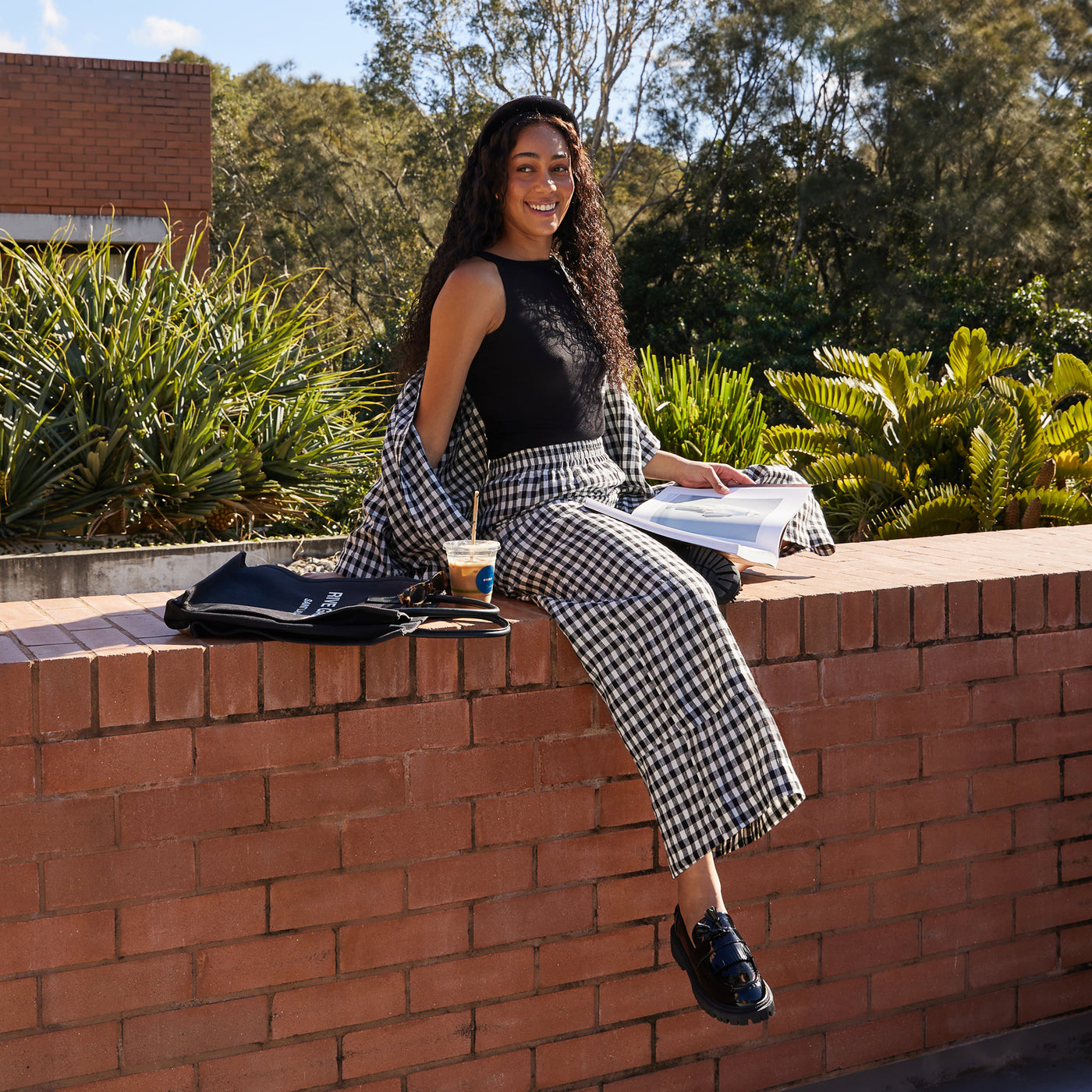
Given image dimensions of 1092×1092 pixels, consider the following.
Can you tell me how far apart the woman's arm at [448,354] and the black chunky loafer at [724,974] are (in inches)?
42.4

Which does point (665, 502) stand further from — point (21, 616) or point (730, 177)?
point (730, 177)

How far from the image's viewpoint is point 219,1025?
2.07 meters

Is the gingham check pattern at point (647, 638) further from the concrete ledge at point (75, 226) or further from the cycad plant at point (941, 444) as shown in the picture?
the concrete ledge at point (75, 226)

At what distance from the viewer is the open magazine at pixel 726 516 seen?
2.41 m

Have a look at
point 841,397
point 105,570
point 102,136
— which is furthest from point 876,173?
point 105,570

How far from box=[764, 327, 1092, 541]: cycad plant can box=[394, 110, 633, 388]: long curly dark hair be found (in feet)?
10.2

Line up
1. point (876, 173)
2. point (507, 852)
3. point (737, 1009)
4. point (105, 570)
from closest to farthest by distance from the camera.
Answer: point (737, 1009) → point (507, 852) → point (105, 570) → point (876, 173)

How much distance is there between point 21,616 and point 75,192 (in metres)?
15.2

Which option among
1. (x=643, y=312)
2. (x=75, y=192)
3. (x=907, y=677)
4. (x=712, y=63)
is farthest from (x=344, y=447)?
(x=712, y=63)

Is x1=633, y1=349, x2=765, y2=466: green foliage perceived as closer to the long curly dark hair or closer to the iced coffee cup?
the long curly dark hair

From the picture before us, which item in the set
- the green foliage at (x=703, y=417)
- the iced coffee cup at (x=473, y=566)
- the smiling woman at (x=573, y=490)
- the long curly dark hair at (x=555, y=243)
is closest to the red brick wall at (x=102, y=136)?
the green foliage at (x=703, y=417)

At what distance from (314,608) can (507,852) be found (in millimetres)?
582

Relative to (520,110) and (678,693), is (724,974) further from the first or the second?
(520,110)

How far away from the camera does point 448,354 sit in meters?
2.59
